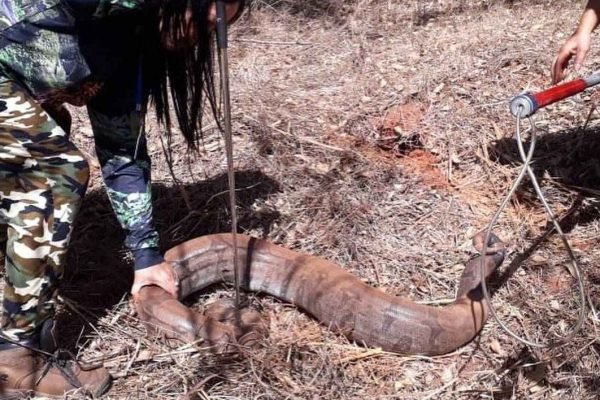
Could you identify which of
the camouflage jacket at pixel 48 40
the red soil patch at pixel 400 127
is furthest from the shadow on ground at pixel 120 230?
the camouflage jacket at pixel 48 40

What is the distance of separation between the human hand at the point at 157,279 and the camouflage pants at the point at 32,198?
462 mm

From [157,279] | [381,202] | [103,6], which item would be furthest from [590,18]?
[157,279]

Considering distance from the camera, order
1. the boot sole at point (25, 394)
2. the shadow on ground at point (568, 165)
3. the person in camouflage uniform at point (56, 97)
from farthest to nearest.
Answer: the shadow on ground at point (568, 165)
the boot sole at point (25, 394)
the person in camouflage uniform at point (56, 97)

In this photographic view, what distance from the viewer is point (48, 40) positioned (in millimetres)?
2227

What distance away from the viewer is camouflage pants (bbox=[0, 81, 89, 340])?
2.26 meters

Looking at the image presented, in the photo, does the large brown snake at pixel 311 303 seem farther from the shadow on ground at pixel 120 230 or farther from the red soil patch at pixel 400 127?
the red soil patch at pixel 400 127

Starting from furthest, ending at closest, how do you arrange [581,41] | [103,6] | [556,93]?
[581,41] < [556,93] < [103,6]

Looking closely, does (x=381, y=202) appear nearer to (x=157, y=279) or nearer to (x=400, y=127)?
(x=400, y=127)

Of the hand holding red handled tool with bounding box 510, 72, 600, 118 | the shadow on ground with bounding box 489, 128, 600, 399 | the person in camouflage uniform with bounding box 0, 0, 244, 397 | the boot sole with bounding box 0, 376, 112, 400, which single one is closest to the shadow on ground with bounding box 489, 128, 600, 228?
the shadow on ground with bounding box 489, 128, 600, 399

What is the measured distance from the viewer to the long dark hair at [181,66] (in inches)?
89.1

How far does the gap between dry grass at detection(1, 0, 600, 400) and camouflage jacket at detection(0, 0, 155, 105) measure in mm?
1047

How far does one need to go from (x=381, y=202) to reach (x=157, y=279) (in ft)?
4.15

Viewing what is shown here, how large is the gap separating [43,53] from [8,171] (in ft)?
1.26

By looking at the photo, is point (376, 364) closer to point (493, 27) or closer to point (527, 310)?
point (527, 310)
